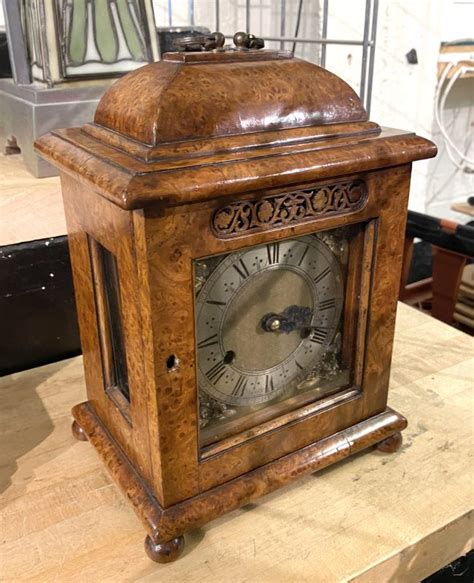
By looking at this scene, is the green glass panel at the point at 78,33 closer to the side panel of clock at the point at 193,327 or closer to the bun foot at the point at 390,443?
the side panel of clock at the point at 193,327

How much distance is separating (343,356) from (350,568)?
257mm

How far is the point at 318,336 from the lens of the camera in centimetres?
78

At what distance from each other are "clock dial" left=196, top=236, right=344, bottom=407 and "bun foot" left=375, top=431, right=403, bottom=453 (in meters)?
0.16

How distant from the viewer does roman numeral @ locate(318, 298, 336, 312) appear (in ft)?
2.49

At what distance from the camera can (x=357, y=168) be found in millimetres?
646

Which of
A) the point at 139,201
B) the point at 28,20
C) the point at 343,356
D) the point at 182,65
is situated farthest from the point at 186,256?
the point at 28,20

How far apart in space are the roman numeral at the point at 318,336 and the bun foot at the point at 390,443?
0.62ft

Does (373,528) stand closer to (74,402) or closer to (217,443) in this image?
(217,443)

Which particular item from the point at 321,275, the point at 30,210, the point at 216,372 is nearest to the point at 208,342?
the point at 216,372

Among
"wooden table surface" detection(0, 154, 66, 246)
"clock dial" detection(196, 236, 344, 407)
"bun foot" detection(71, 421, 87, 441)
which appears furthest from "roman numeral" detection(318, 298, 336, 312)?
"wooden table surface" detection(0, 154, 66, 246)

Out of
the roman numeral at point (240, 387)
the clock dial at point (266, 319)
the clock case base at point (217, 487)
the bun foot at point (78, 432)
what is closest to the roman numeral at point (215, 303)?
the clock dial at point (266, 319)

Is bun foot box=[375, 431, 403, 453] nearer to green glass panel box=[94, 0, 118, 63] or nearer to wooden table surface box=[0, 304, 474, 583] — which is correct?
wooden table surface box=[0, 304, 474, 583]

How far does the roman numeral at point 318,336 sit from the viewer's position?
772 mm

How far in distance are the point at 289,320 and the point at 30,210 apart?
0.52 metres
